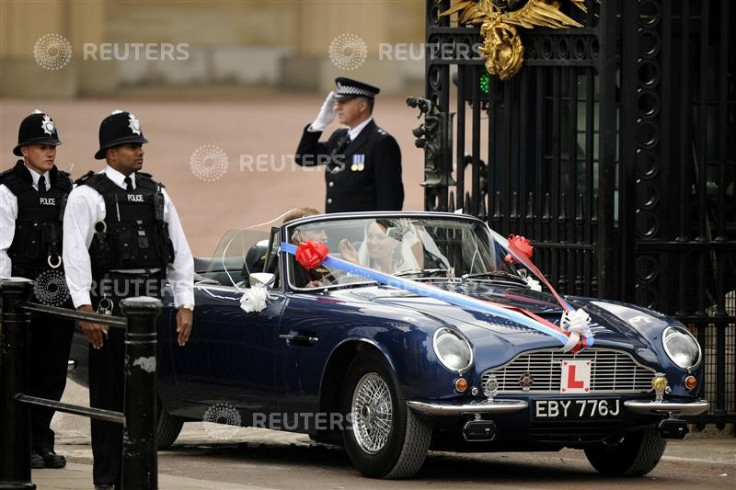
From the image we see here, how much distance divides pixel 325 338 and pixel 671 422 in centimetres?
184

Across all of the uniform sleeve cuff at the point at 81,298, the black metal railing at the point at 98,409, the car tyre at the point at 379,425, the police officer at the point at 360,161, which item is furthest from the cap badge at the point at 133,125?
the police officer at the point at 360,161

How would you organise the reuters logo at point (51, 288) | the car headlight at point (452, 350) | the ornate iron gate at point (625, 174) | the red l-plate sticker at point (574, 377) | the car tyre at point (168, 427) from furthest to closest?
the ornate iron gate at point (625, 174), the car tyre at point (168, 427), the reuters logo at point (51, 288), the red l-plate sticker at point (574, 377), the car headlight at point (452, 350)

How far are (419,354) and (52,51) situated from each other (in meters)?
18.7

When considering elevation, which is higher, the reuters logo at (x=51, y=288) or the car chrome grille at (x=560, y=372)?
the reuters logo at (x=51, y=288)

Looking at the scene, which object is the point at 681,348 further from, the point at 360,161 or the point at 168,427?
the point at 360,161

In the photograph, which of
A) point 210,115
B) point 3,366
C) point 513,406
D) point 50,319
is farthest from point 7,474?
point 210,115

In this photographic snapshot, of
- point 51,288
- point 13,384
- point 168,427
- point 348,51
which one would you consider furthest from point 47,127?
point 348,51

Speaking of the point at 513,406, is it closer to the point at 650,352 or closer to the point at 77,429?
the point at 650,352

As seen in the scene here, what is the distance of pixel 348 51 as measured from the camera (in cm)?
2919

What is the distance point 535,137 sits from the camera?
1434 cm

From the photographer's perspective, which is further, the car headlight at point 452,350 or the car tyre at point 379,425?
the car tyre at point 379,425

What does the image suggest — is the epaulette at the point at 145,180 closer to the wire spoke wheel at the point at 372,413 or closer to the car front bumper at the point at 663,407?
the wire spoke wheel at the point at 372,413

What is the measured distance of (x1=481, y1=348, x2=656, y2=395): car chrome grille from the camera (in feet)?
35.5

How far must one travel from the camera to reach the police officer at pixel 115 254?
10.2m
